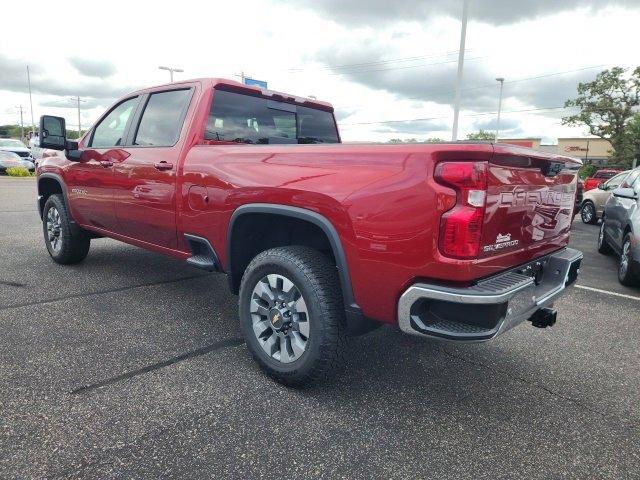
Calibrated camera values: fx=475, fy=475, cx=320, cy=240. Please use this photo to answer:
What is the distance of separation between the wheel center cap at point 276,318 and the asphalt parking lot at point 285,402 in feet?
1.21

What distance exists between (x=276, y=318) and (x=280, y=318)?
3 centimetres

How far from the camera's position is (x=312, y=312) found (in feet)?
8.53

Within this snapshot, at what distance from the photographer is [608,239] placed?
7.08m

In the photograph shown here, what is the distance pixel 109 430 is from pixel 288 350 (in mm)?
1014

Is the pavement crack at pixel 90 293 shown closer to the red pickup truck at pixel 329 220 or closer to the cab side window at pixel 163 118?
the red pickup truck at pixel 329 220

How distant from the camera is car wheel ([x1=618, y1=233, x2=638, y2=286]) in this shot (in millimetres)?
5377

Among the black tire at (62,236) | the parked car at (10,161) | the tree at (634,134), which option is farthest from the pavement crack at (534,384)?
the tree at (634,134)

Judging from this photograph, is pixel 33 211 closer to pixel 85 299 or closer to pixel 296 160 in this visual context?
pixel 85 299

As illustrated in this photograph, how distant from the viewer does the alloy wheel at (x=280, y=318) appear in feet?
8.97

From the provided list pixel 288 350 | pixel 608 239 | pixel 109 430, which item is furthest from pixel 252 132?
pixel 608 239

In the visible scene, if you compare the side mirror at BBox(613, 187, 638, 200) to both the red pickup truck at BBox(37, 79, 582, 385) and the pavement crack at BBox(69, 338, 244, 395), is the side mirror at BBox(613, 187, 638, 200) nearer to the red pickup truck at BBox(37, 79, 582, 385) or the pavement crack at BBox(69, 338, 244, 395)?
the red pickup truck at BBox(37, 79, 582, 385)

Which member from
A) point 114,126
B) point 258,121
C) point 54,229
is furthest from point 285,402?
point 54,229

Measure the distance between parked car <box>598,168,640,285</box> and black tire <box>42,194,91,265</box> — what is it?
239 inches

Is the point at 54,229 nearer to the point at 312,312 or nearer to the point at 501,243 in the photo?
the point at 312,312
